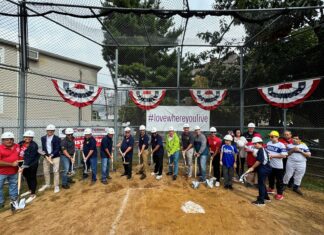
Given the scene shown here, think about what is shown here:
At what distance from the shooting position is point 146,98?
423 inches

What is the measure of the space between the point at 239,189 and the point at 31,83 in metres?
12.2

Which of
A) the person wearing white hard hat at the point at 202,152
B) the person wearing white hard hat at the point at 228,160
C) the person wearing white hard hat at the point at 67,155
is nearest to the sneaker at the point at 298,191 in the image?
the person wearing white hard hat at the point at 228,160

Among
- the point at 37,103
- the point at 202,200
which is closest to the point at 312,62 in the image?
the point at 202,200

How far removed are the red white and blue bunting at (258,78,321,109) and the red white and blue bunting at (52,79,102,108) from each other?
6.96m

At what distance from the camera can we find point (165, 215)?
5145 mm

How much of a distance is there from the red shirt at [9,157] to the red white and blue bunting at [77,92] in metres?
3.30

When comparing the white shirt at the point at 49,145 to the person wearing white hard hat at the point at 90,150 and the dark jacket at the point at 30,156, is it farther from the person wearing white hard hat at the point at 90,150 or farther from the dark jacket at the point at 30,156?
the person wearing white hard hat at the point at 90,150

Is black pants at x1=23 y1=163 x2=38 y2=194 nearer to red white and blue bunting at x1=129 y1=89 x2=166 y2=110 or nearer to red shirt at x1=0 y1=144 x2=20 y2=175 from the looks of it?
red shirt at x1=0 y1=144 x2=20 y2=175

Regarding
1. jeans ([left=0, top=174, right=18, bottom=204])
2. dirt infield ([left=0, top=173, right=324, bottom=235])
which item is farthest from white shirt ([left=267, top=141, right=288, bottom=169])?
jeans ([left=0, top=174, right=18, bottom=204])

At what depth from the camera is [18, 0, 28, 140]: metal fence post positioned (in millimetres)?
7371

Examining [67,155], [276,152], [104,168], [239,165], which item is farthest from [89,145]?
[276,152]

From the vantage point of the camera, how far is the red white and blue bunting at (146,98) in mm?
10711

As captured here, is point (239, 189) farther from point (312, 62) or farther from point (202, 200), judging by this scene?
point (312, 62)

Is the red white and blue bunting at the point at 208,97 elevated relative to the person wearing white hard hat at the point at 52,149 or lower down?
elevated
